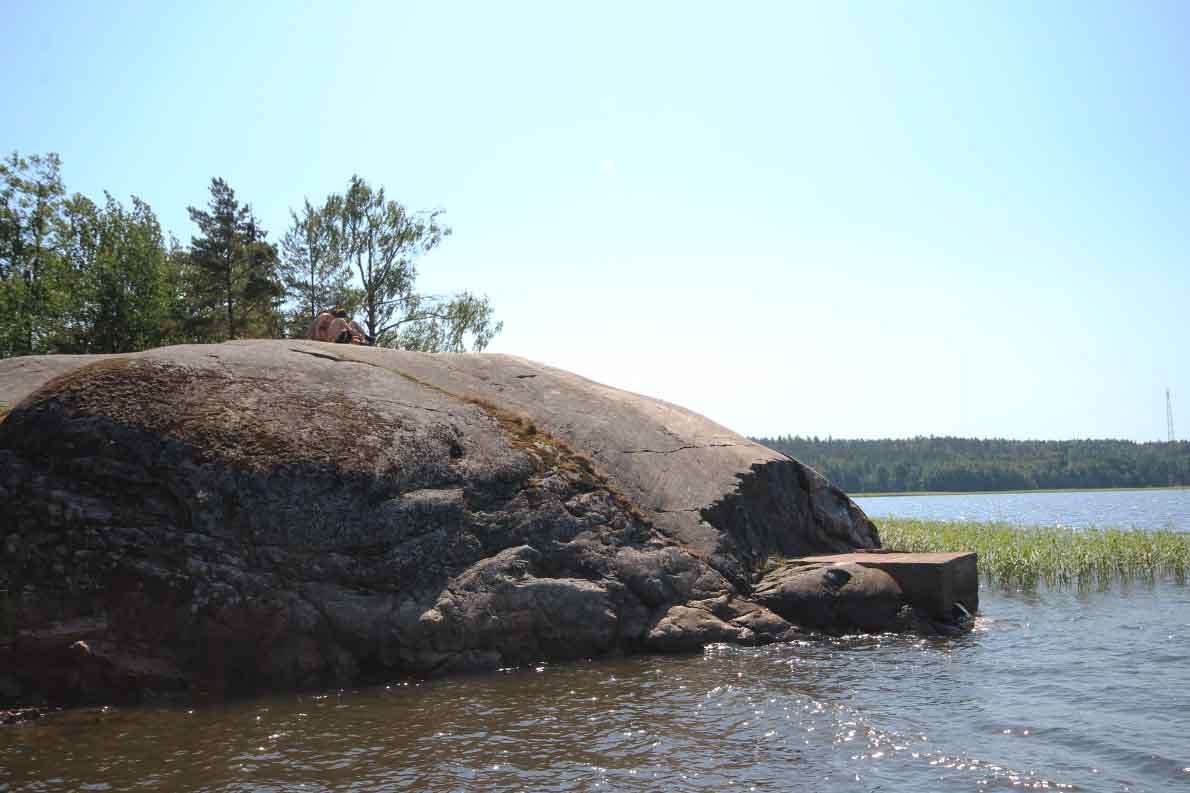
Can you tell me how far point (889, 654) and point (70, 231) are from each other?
4899 cm

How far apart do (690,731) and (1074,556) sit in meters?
18.1

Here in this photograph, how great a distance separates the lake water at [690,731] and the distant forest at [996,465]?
14197 cm

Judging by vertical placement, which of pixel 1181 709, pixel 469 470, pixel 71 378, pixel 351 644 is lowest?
pixel 1181 709

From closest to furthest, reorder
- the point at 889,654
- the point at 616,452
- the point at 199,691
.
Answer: the point at 199,691
the point at 889,654
the point at 616,452

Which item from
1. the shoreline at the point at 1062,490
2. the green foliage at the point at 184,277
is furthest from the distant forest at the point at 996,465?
the green foliage at the point at 184,277

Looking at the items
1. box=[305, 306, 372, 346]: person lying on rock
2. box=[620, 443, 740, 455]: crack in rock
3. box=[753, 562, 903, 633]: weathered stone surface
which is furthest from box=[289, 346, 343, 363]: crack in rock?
box=[753, 562, 903, 633]: weathered stone surface

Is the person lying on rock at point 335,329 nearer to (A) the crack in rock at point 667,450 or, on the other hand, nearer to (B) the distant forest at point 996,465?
(A) the crack in rock at point 667,450

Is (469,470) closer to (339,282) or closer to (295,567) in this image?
(295,567)

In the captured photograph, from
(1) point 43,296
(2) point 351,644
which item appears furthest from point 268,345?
(1) point 43,296

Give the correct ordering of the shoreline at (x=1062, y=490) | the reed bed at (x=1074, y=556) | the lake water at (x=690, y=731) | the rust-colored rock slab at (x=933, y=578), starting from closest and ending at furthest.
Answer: the lake water at (x=690, y=731) < the rust-colored rock slab at (x=933, y=578) < the reed bed at (x=1074, y=556) < the shoreline at (x=1062, y=490)

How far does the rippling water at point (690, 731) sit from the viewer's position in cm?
852

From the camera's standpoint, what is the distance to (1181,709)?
10711mm

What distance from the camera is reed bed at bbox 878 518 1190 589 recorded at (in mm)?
22906

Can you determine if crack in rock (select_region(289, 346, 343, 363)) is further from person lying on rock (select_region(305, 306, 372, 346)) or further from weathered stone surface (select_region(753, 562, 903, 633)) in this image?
weathered stone surface (select_region(753, 562, 903, 633))
